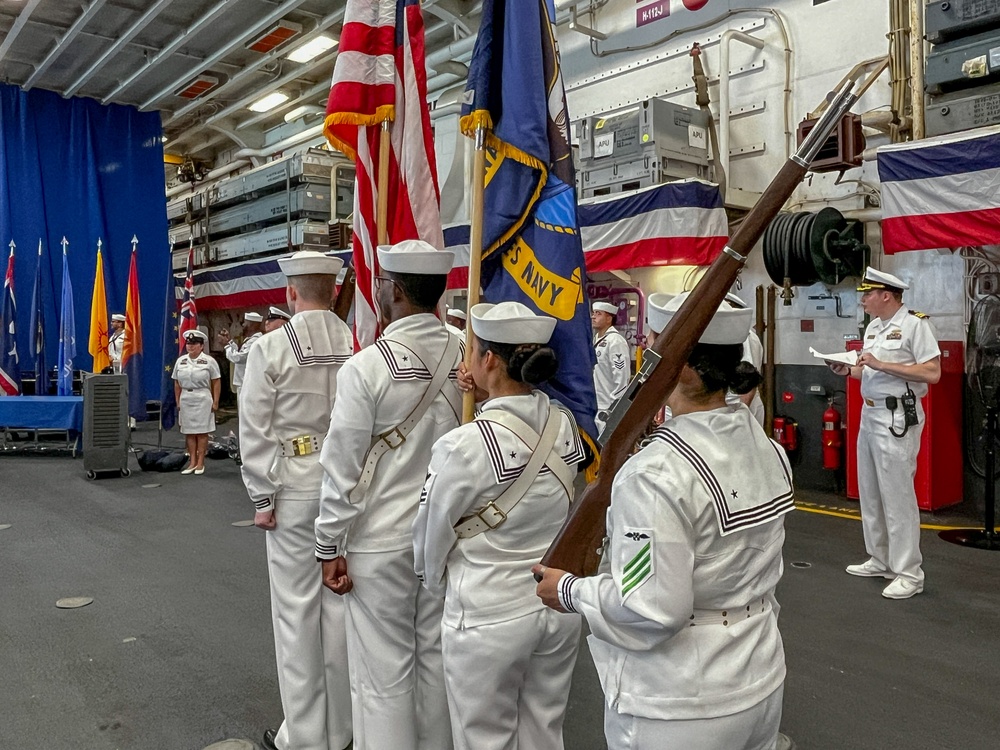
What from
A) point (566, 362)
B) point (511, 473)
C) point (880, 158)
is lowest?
point (511, 473)

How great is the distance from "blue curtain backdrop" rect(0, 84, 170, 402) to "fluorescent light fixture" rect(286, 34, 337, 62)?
13.7 feet

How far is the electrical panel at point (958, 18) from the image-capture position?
504 centimetres

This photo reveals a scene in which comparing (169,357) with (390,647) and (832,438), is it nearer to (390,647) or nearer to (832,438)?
Result: (832,438)

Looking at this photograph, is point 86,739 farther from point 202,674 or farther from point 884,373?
point 884,373

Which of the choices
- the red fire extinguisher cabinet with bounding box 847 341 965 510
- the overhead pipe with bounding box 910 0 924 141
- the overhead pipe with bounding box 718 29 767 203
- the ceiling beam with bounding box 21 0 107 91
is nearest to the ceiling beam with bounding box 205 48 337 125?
the ceiling beam with bounding box 21 0 107 91

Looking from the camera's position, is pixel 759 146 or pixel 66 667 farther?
pixel 759 146

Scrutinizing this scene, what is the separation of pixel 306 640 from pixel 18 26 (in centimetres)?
999

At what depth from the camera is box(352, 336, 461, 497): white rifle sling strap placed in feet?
6.87

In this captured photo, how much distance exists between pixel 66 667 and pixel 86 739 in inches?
28.5

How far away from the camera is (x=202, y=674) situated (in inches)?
A: 124

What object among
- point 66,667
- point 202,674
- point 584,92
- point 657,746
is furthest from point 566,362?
point 584,92

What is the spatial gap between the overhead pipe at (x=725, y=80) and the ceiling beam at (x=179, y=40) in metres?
4.46

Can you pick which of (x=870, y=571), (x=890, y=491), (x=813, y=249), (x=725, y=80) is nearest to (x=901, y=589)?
(x=870, y=571)

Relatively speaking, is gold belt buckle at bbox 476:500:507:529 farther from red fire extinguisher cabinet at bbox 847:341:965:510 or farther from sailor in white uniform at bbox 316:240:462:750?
red fire extinguisher cabinet at bbox 847:341:965:510
